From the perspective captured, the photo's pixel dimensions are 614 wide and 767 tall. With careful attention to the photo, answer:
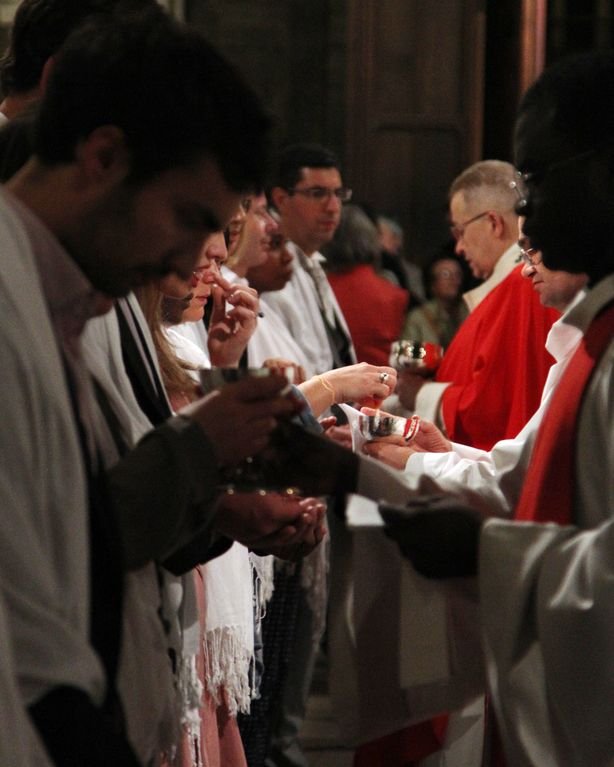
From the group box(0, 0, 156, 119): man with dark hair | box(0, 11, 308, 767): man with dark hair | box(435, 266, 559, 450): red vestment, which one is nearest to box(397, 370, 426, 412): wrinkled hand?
box(435, 266, 559, 450): red vestment

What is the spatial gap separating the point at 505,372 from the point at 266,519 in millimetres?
2667

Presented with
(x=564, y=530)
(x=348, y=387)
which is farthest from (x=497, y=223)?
(x=564, y=530)

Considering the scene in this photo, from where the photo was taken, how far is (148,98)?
154cm

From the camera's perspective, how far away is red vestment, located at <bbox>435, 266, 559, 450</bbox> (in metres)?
4.68

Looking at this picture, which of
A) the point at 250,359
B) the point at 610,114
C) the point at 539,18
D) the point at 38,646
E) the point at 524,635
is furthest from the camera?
the point at 539,18

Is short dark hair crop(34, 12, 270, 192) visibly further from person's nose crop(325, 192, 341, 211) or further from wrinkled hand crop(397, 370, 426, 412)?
person's nose crop(325, 192, 341, 211)

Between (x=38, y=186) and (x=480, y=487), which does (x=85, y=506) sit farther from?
(x=480, y=487)

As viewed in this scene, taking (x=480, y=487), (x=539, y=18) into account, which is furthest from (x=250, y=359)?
(x=539, y=18)

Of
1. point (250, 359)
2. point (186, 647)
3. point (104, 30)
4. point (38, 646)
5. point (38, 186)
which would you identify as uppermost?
point (104, 30)

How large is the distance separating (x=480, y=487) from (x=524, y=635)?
19.3 inches

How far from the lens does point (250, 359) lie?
178 inches

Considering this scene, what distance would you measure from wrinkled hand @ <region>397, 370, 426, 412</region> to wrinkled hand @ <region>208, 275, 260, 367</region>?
1.76 m

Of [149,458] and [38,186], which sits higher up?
→ [38,186]

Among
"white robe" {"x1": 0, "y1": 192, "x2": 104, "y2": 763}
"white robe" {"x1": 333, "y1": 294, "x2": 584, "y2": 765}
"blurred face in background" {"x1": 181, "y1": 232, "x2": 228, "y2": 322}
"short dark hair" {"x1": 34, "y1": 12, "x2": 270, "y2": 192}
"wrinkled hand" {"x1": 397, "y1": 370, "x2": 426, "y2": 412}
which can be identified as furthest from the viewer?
"wrinkled hand" {"x1": 397, "y1": 370, "x2": 426, "y2": 412}
